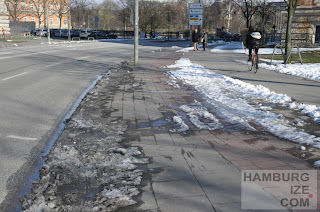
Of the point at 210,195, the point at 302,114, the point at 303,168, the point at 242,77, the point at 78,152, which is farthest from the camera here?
the point at 242,77

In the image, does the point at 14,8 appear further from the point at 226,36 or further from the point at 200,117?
the point at 200,117

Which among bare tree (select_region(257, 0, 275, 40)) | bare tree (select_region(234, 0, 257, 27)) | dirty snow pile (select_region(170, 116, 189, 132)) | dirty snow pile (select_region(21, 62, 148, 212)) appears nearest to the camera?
dirty snow pile (select_region(21, 62, 148, 212))

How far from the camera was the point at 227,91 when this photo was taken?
33.4 ft

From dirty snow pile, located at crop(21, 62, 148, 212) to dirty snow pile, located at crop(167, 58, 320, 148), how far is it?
240 cm

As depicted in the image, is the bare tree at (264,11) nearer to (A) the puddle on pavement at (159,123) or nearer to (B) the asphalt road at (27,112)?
(B) the asphalt road at (27,112)

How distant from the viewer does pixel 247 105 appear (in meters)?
8.21

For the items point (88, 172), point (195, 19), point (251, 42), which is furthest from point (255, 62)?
point (195, 19)

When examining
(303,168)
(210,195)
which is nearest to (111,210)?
(210,195)

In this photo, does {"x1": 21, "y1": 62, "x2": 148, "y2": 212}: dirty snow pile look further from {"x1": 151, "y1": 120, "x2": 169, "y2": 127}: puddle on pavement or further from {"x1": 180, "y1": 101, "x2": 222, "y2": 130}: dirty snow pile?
{"x1": 180, "y1": 101, "x2": 222, "y2": 130}: dirty snow pile

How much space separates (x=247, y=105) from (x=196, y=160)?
3831mm

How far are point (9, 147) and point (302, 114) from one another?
5569mm

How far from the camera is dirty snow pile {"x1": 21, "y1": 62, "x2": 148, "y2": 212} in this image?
360cm

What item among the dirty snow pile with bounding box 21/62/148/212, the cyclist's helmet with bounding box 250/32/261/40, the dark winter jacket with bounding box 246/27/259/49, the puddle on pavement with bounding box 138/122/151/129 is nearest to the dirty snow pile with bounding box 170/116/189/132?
the puddle on pavement with bounding box 138/122/151/129

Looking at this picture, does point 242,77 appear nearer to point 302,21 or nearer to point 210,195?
point 210,195
